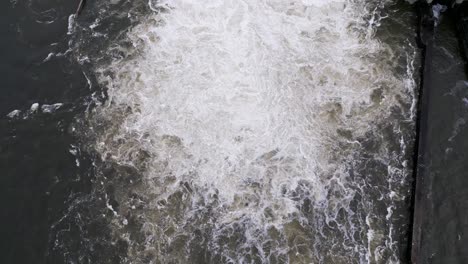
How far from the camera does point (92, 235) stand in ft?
27.0

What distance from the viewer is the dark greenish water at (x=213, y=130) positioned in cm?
816

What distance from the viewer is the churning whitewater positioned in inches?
321

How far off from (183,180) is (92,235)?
82.2 inches

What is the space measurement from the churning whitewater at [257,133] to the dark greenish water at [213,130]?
1.3 inches

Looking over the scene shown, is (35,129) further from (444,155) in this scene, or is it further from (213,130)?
(444,155)

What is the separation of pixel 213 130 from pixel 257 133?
3.26 ft

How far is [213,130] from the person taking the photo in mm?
9414

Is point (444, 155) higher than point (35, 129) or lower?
lower

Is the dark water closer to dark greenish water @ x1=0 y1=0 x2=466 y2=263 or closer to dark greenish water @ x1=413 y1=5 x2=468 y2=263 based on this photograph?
dark greenish water @ x1=0 y1=0 x2=466 y2=263

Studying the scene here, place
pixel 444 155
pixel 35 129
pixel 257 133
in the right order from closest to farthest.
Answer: pixel 444 155 → pixel 257 133 → pixel 35 129

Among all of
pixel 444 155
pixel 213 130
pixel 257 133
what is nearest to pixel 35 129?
pixel 213 130

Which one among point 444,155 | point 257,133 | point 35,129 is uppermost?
point 35,129

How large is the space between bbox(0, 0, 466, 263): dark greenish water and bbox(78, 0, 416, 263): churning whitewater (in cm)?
3

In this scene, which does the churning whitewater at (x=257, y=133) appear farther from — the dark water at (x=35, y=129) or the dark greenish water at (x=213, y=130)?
the dark water at (x=35, y=129)
